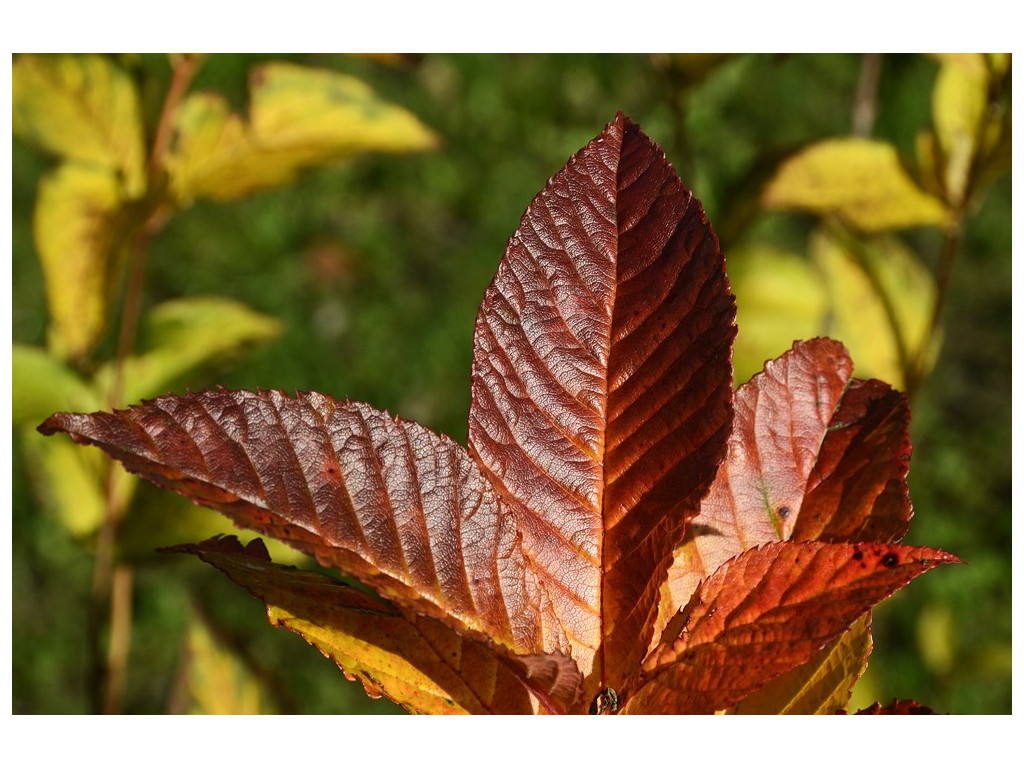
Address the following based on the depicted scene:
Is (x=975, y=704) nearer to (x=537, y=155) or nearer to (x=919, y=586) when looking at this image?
(x=919, y=586)

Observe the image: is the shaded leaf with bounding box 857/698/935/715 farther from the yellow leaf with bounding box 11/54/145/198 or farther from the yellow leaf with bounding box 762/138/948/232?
the yellow leaf with bounding box 11/54/145/198

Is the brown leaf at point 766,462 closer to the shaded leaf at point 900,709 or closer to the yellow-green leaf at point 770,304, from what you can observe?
the shaded leaf at point 900,709

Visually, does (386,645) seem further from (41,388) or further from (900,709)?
(41,388)

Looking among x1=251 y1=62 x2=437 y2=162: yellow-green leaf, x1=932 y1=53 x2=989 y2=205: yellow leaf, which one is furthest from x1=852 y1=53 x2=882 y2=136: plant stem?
x1=251 y1=62 x2=437 y2=162: yellow-green leaf

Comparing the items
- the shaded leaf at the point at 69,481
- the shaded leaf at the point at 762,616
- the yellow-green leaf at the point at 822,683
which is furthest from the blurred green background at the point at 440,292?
the shaded leaf at the point at 762,616

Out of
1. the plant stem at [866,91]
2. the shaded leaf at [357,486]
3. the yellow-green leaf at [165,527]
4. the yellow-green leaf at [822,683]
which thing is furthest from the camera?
the plant stem at [866,91]
